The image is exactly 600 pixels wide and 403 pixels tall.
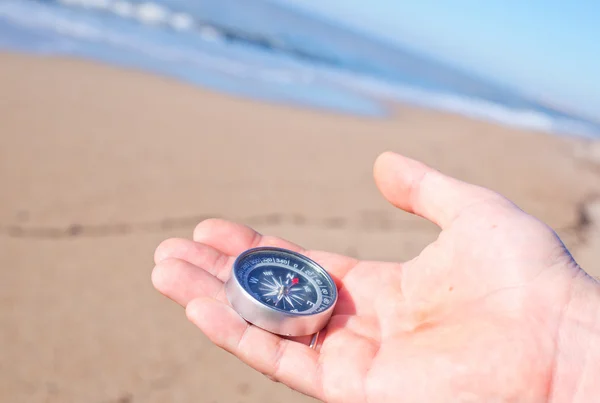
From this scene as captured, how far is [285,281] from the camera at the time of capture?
377cm

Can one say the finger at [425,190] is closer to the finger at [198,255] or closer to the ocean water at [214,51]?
the finger at [198,255]

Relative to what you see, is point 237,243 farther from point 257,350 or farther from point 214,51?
point 214,51

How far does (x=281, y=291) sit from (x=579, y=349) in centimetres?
168

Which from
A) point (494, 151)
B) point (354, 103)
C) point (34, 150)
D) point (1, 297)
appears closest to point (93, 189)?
point (34, 150)

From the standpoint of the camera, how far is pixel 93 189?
6883 mm

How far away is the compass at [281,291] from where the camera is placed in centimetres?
324

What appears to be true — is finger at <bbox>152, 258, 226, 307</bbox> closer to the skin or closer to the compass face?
the skin

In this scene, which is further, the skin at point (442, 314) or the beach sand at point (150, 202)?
the beach sand at point (150, 202)

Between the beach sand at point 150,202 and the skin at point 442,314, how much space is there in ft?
5.07

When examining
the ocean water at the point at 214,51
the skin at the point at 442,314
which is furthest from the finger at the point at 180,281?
the ocean water at the point at 214,51

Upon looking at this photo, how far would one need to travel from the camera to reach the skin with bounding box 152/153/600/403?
298 centimetres

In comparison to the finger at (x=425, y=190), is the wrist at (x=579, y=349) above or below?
below

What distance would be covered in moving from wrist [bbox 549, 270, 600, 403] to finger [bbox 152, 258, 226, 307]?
1917mm

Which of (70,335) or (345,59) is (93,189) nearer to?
(70,335)
